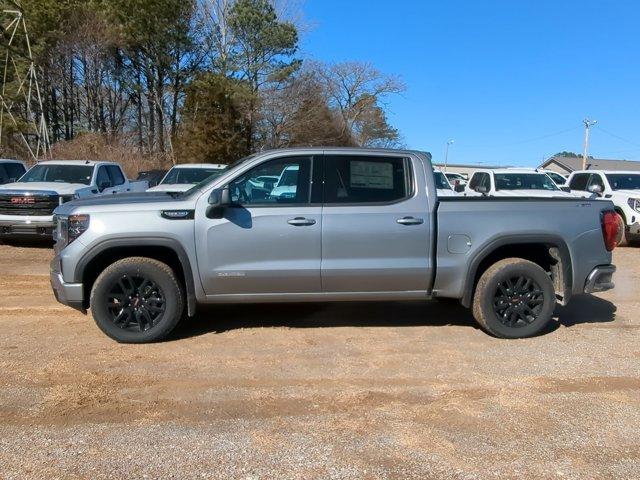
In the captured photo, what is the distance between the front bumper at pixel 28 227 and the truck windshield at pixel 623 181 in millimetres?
13086

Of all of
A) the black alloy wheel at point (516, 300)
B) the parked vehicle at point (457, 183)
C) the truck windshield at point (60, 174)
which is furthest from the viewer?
the parked vehicle at point (457, 183)

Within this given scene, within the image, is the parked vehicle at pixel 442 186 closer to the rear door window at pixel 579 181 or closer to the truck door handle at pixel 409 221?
the rear door window at pixel 579 181

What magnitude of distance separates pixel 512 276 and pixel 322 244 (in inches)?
78.4

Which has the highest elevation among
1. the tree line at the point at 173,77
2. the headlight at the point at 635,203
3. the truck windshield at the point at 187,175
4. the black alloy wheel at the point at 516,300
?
the tree line at the point at 173,77

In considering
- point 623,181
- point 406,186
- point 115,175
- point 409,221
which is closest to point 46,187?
point 115,175

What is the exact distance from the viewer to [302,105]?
4069 centimetres

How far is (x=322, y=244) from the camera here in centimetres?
537

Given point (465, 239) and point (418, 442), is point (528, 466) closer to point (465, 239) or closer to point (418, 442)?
point (418, 442)

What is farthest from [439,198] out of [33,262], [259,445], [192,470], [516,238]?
[33,262]

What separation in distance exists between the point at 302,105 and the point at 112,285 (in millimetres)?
36900

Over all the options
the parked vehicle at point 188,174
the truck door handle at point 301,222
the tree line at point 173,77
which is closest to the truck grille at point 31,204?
the parked vehicle at point 188,174

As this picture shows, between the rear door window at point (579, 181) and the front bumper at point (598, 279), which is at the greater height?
the rear door window at point (579, 181)

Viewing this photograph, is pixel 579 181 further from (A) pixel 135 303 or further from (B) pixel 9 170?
(B) pixel 9 170

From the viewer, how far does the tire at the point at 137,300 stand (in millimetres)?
5238
